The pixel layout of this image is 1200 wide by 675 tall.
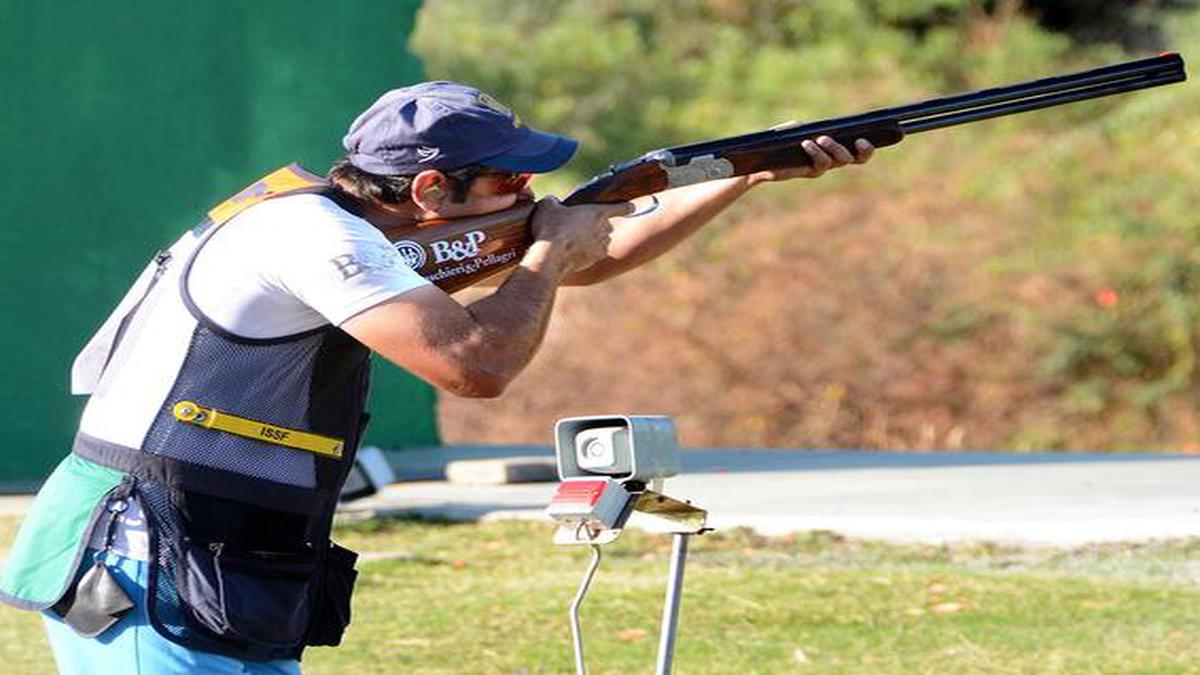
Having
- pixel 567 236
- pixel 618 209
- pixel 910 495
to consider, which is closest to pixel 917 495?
pixel 910 495

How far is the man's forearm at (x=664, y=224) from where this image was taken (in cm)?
504

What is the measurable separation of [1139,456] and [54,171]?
662 cm

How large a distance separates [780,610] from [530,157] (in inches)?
162

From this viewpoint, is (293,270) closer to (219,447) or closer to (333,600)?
(219,447)

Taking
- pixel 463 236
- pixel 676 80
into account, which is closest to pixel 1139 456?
pixel 463 236

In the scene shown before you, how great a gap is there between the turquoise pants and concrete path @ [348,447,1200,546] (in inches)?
236

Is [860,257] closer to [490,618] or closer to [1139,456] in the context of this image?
[1139,456]

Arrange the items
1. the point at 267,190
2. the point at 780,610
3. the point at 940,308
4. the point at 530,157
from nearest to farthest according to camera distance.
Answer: the point at 267,190, the point at 530,157, the point at 780,610, the point at 940,308

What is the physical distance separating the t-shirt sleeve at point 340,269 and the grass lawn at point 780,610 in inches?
133

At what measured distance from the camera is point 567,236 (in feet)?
14.3

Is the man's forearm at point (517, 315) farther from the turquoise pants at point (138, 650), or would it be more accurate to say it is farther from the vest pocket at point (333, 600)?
the turquoise pants at point (138, 650)

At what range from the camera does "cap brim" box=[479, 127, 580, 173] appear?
164 inches

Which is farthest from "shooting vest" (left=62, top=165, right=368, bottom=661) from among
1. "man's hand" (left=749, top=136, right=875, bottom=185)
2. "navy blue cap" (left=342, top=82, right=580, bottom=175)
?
"man's hand" (left=749, top=136, right=875, bottom=185)

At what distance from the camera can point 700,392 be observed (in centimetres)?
2044
